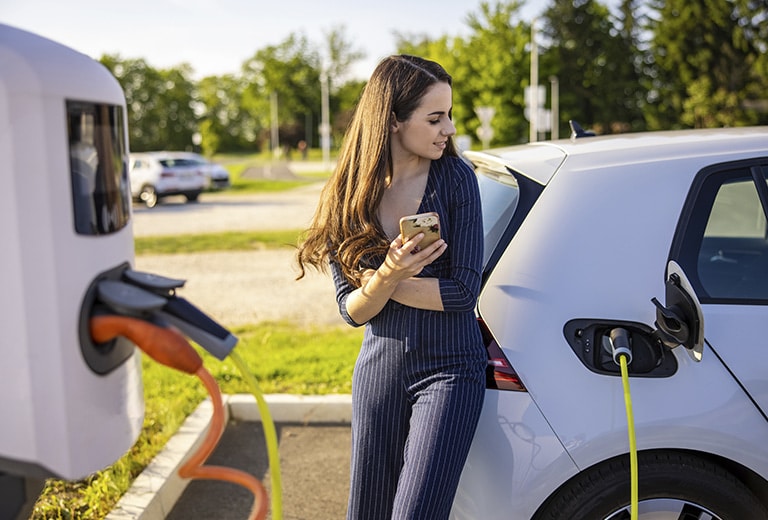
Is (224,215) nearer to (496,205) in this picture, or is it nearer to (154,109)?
(496,205)

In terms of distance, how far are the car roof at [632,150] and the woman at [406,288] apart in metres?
0.46

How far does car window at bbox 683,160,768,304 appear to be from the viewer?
92.2 inches

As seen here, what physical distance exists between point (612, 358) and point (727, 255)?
1339mm

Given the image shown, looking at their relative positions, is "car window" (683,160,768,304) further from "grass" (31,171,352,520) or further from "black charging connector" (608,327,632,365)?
"grass" (31,171,352,520)

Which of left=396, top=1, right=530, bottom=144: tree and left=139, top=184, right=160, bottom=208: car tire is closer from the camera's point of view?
left=139, top=184, right=160, bottom=208: car tire

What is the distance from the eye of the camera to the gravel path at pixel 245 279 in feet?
25.1

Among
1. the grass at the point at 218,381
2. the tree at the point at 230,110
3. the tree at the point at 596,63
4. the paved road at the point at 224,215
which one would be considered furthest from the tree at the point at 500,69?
the tree at the point at 230,110

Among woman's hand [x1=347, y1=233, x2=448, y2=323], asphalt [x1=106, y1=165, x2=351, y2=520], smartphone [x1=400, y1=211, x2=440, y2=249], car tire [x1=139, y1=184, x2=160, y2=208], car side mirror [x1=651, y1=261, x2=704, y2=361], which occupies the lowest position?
asphalt [x1=106, y1=165, x2=351, y2=520]

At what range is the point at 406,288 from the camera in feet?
6.68

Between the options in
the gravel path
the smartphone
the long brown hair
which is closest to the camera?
the smartphone

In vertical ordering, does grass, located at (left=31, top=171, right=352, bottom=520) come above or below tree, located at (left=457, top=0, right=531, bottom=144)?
below

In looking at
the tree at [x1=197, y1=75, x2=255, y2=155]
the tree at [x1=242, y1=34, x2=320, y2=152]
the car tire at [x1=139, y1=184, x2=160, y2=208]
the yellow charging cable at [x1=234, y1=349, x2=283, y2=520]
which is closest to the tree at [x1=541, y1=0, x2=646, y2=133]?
the tree at [x1=242, y1=34, x2=320, y2=152]

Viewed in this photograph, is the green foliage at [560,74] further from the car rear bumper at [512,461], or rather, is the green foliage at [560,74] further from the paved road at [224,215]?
the car rear bumper at [512,461]

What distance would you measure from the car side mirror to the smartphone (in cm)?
71
